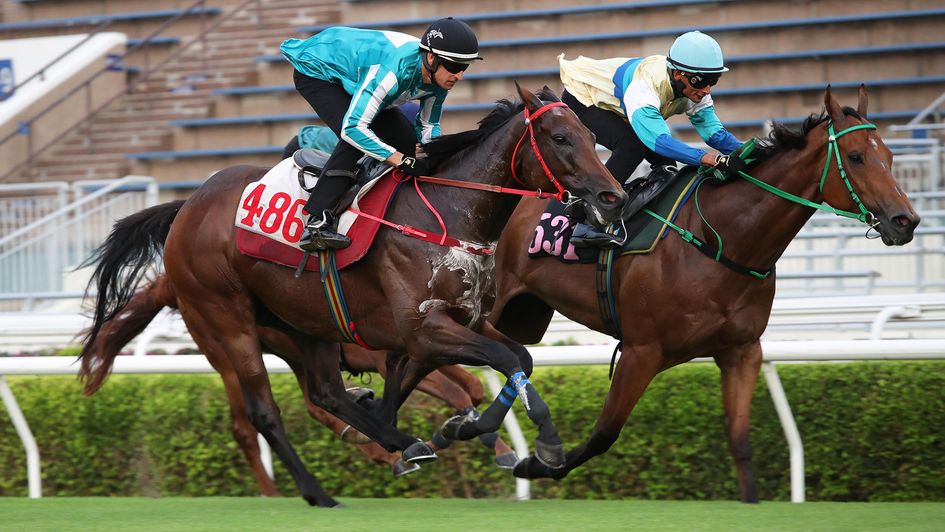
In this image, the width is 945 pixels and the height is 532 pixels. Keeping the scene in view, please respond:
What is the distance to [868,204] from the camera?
4.61 metres

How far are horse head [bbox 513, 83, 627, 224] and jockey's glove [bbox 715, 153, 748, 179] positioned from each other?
32.1 inches

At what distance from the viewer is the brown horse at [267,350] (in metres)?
5.54

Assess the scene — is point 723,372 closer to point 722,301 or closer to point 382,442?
point 722,301

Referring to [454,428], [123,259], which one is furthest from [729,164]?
[123,259]

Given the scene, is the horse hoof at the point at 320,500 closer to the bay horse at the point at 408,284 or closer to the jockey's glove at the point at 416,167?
the bay horse at the point at 408,284

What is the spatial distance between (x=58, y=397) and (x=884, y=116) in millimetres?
7219

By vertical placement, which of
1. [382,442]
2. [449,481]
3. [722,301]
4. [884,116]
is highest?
[884,116]

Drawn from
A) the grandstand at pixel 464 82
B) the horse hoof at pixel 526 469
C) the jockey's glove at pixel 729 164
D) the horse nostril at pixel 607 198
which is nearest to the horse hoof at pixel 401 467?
the horse hoof at pixel 526 469

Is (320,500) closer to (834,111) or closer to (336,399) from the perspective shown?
(336,399)

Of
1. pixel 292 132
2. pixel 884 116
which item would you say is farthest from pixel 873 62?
pixel 292 132

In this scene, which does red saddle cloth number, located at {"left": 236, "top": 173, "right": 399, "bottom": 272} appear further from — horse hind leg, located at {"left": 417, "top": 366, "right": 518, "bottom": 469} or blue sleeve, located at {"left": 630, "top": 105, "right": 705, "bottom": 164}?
blue sleeve, located at {"left": 630, "top": 105, "right": 705, "bottom": 164}

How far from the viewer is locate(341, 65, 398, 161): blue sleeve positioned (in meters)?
4.57

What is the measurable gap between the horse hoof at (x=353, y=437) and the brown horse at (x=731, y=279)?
3.09ft

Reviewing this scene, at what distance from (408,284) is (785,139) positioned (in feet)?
5.29
